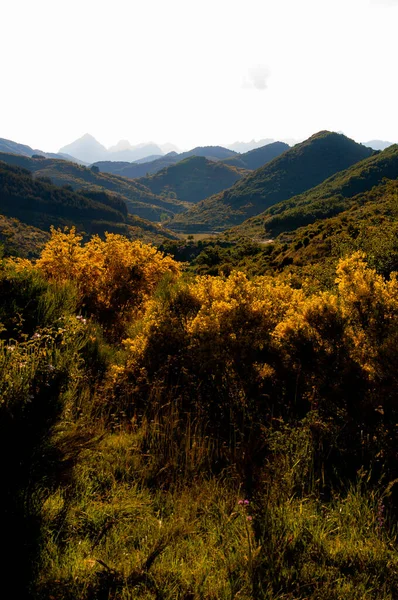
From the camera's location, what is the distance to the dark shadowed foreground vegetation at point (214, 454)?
7.04ft

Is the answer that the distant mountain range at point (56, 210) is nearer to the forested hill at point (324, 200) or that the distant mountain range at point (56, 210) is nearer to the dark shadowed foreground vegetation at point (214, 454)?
the forested hill at point (324, 200)

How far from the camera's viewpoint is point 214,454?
140 inches

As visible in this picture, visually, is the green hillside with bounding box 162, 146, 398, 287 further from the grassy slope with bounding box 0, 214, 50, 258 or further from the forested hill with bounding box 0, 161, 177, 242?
the forested hill with bounding box 0, 161, 177, 242

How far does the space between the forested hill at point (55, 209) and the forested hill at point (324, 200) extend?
142 feet

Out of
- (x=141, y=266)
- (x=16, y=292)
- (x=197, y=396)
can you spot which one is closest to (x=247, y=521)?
(x=197, y=396)

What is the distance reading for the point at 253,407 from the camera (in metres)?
4.14

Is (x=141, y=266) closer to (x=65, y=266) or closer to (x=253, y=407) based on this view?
(x=65, y=266)

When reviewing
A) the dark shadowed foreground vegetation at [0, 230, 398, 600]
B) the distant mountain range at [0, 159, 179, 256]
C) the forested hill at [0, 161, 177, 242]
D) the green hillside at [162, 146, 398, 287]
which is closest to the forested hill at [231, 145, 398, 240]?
the green hillside at [162, 146, 398, 287]

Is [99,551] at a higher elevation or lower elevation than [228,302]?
lower

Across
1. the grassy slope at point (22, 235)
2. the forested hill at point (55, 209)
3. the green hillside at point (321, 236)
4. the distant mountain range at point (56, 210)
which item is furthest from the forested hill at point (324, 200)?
the grassy slope at point (22, 235)

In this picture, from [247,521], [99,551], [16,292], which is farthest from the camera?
[16,292]

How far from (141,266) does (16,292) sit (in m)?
5.66

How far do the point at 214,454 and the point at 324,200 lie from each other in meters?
119

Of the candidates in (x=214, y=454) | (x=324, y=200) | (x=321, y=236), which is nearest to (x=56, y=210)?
(x=324, y=200)
